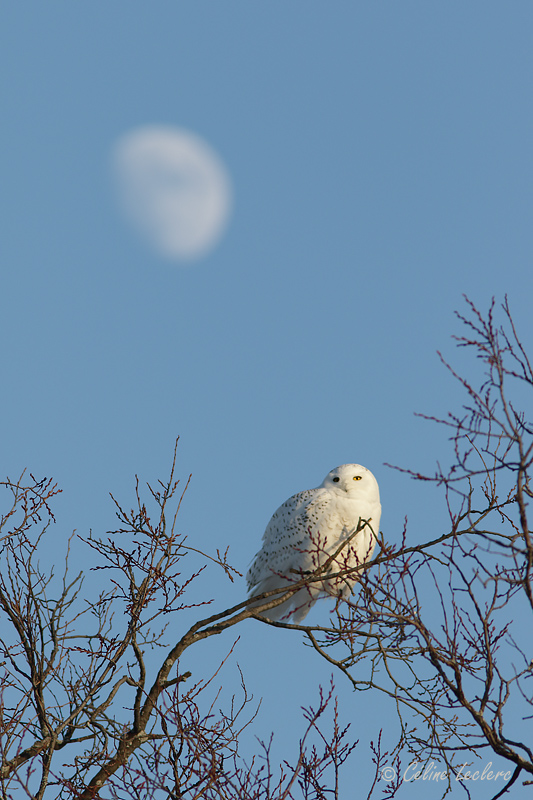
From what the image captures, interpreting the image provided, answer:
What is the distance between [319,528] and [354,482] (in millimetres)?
500

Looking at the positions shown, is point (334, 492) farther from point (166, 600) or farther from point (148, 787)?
point (148, 787)

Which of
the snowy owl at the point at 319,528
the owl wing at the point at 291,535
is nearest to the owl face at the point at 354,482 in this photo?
the snowy owl at the point at 319,528

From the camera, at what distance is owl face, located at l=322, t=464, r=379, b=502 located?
6.71 meters

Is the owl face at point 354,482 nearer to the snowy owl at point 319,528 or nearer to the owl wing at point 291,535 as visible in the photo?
the snowy owl at point 319,528

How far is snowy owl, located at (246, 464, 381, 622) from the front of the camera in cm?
658

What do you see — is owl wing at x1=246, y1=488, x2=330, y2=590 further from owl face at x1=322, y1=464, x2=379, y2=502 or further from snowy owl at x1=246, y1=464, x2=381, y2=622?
owl face at x1=322, y1=464, x2=379, y2=502

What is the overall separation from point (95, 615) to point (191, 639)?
2.41 feet

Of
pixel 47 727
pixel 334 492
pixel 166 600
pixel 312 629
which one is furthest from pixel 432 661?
pixel 334 492

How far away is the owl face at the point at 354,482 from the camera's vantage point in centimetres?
671

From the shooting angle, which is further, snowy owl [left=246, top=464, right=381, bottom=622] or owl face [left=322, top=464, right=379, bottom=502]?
owl face [left=322, top=464, right=379, bottom=502]

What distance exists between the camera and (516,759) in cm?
306

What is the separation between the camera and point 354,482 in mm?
6719

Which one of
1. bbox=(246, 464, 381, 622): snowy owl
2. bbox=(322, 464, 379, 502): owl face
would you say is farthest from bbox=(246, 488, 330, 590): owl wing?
bbox=(322, 464, 379, 502): owl face

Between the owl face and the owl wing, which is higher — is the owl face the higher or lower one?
the higher one
